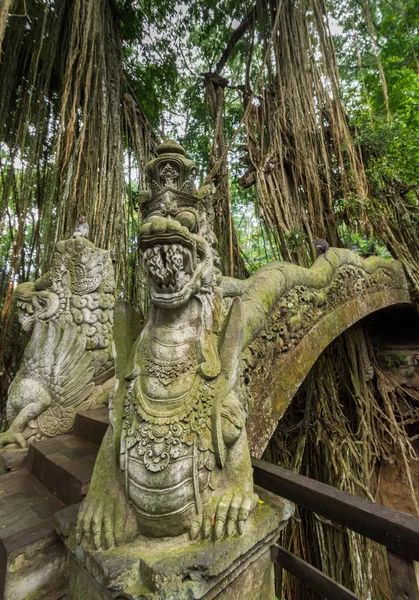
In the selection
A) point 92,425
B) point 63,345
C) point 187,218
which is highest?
point 187,218

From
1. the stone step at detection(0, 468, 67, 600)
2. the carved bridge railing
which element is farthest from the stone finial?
the carved bridge railing

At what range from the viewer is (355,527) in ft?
3.34

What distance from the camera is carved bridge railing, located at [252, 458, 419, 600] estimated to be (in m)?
0.92

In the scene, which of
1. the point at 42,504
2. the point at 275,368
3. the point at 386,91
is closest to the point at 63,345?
the point at 42,504

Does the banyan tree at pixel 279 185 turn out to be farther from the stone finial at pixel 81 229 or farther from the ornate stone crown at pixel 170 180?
the ornate stone crown at pixel 170 180

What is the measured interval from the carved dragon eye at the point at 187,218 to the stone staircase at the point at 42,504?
1.31 meters

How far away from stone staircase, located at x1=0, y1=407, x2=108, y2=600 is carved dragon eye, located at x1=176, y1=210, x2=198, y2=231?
1.31m

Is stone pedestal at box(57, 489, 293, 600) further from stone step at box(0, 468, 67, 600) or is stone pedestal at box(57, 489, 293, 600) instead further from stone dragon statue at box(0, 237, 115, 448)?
stone dragon statue at box(0, 237, 115, 448)

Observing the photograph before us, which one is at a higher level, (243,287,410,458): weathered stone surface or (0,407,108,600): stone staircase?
(243,287,410,458): weathered stone surface

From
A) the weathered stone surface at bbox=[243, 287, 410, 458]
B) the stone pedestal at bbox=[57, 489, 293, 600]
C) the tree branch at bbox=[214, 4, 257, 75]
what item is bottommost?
the stone pedestal at bbox=[57, 489, 293, 600]

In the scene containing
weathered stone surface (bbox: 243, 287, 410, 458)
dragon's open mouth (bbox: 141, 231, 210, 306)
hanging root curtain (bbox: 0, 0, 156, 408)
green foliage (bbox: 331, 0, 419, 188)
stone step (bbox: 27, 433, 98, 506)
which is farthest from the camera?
green foliage (bbox: 331, 0, 419, 188)

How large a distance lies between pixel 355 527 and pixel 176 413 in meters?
0.69

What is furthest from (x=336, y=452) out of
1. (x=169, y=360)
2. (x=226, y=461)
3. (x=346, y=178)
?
(x=346, y=178)

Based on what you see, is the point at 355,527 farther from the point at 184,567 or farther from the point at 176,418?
the point at 176,418
